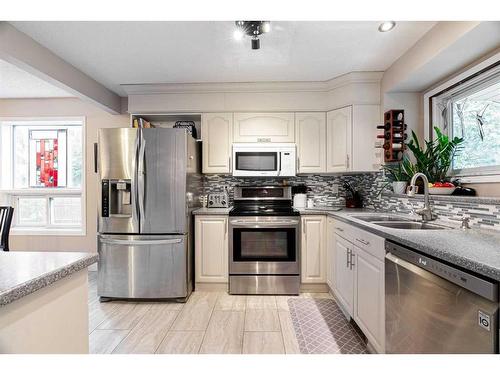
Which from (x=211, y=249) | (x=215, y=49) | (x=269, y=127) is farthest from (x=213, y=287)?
(x=215, y=49)

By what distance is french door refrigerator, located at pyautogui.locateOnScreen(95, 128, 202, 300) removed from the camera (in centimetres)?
255

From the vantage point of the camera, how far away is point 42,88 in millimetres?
3174

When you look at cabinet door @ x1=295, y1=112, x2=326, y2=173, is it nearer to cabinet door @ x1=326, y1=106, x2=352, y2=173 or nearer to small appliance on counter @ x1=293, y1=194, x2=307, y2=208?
cabinet door @ x1=326, y1=106, x2=352, y2=173

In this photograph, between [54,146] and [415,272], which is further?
[54,146]

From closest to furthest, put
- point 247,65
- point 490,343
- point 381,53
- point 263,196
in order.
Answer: point 490,343 < point 381,53 < point 247,65 < point 263,196

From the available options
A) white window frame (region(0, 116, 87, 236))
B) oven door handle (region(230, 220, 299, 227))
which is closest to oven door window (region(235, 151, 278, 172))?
oven door handle (region(230, 220, 299, 227))

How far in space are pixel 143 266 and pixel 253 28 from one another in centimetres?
227

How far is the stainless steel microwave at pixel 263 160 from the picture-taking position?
3035 mm

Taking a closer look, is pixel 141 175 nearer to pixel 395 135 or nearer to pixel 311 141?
pixel 311 141

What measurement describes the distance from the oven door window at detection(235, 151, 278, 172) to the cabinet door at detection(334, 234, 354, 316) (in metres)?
1.07

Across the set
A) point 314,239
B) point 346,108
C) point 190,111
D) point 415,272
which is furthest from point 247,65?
point 415,272

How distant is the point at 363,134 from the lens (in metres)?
2.82
